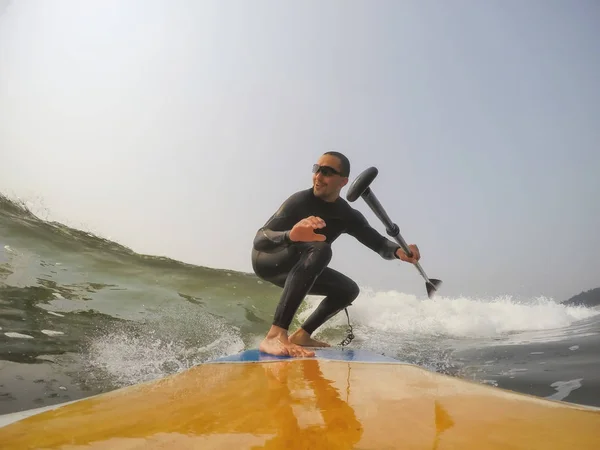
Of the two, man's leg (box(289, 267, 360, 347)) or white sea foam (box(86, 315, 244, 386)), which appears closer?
man's leg (box(289, 267, 360, 347))

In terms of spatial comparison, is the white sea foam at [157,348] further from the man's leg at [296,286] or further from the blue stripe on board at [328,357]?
the man's leg at [296,286]

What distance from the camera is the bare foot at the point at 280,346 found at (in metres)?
1.78

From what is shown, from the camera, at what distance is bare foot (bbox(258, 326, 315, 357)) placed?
1783 mm

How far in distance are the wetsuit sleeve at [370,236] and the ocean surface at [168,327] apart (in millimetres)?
819

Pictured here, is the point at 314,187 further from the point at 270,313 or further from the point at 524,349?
the point at 270,313

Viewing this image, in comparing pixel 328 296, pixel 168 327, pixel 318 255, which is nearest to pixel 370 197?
pixel 318 255

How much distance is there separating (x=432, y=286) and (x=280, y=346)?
1.12 meters

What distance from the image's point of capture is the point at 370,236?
7.84ft

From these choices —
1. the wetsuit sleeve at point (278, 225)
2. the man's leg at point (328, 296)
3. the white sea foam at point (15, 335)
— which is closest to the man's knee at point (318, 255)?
the wetsuit sleeve at point (278, 225)

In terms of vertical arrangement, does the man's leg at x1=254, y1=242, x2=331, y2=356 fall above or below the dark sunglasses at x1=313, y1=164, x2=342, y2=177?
below

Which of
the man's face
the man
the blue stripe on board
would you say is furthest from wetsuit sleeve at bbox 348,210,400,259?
the blue stripe on board

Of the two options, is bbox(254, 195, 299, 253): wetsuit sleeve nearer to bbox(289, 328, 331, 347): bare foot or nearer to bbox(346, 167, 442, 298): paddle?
bbox(346, 167, 442, 298): paddle

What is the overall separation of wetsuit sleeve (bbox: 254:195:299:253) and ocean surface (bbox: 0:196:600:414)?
1.31m

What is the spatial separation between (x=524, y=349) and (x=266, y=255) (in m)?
2.50
